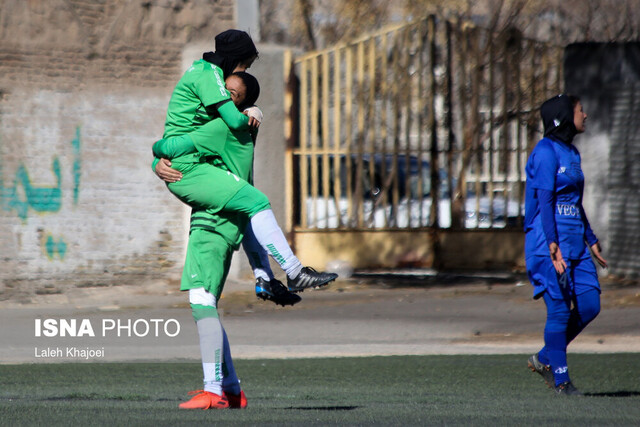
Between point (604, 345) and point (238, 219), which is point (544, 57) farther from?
point (238, 219)

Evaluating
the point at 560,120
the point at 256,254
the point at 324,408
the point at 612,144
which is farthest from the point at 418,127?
the point at 256,254

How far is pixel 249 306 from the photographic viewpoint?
1267 cm

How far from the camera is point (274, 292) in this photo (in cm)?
597

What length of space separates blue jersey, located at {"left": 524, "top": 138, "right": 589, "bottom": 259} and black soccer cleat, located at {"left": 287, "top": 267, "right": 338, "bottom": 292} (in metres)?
1.93

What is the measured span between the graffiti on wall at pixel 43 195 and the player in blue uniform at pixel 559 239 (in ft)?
25.2

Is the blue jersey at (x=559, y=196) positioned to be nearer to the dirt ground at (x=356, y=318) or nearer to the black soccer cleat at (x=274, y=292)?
the black soccer cleat at (x=274, y=292)

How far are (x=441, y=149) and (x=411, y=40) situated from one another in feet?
4.84

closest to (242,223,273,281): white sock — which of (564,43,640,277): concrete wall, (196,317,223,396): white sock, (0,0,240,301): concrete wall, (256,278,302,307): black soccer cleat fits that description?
(256,278,302,307): black soccer cleat

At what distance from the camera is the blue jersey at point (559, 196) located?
7.12m

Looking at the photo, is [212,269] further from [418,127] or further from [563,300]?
[418,127]

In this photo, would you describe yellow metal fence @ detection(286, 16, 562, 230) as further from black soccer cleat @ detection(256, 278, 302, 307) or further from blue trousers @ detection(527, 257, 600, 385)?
black soccer cleat @ detection(256, 278, 302, 307)

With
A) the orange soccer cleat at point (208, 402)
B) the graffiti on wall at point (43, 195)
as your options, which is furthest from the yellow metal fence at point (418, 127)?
the orange soccer cleat at point (208, 402)

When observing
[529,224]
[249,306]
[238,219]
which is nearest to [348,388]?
[529,224]

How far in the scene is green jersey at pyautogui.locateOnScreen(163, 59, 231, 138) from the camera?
227 inches
